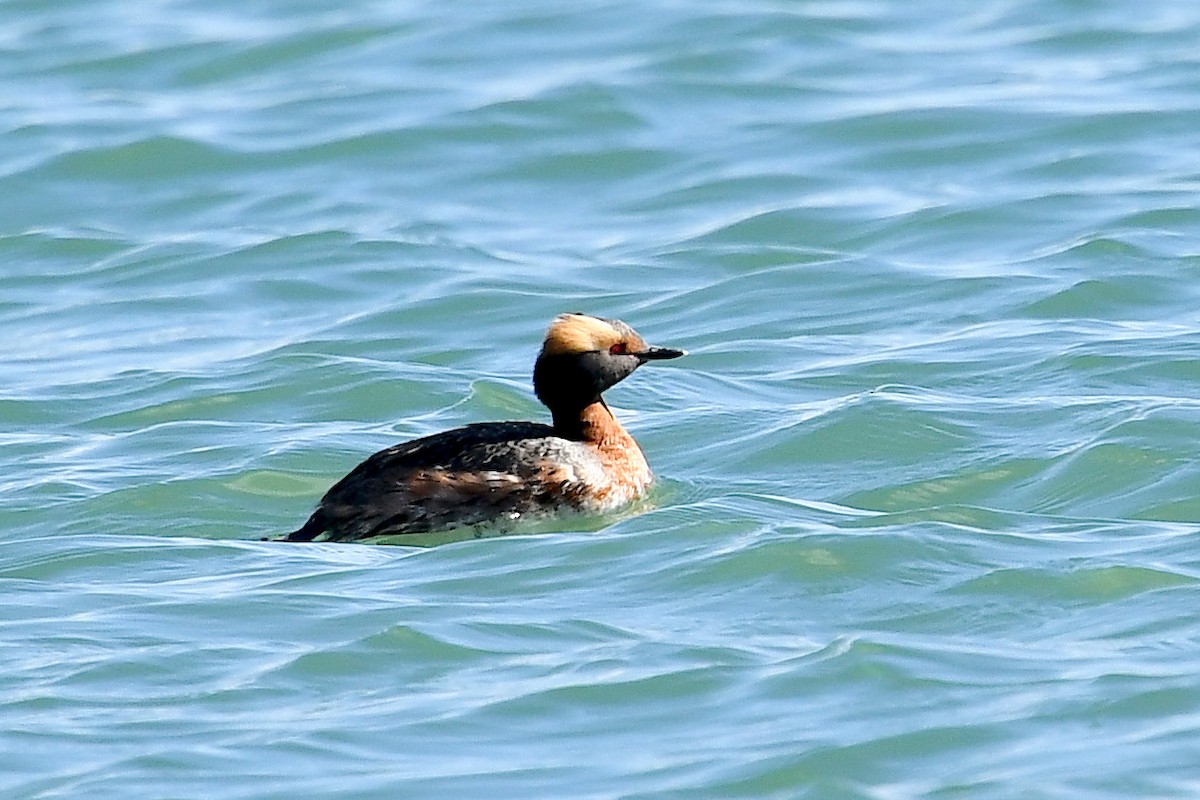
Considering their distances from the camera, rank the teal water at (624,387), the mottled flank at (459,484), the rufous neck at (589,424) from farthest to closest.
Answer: the rufous neck at (589,424) < the mottled flank at (459,484) < the teal water at (624,387)

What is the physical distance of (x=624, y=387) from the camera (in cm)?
1334

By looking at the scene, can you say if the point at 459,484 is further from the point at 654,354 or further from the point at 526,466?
the point at 654,354

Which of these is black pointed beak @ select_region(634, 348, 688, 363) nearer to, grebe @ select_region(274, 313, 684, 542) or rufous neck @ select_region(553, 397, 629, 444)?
grebe @ select_region(274, 313, 684, 542)

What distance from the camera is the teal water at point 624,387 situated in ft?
26.1

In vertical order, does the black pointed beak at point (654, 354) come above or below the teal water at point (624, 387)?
above

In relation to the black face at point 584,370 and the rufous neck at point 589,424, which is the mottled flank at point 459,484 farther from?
the black face at point 584,370

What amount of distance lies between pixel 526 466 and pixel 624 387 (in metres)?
2.37

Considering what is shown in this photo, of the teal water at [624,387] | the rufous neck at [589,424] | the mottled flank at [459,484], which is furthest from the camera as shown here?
the rufous neck at [589,424]

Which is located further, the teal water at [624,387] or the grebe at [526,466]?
the grebe at [526,466]

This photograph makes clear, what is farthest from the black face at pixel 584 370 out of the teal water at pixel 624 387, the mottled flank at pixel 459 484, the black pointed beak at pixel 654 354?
the teal water at pixel 624 387

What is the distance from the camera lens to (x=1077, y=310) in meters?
14.0

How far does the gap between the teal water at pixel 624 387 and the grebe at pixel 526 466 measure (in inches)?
10.9

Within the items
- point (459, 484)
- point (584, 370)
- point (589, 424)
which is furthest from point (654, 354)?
point (459, 484)

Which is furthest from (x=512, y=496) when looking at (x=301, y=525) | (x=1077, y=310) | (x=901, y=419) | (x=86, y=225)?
(x=86, y=225)
